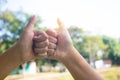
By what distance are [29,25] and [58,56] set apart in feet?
0.58

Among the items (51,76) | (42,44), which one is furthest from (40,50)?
(51,76)

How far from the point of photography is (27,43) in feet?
3.37

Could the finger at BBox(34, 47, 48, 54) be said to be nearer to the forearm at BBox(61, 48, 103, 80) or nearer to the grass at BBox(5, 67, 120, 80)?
the forearm at BBox(61, 48, 103, 80)

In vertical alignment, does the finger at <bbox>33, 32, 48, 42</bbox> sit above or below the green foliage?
below

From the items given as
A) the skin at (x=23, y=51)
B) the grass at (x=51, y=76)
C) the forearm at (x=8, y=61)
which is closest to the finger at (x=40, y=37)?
the skin at (x=23, y=51)

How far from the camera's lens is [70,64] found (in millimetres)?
938

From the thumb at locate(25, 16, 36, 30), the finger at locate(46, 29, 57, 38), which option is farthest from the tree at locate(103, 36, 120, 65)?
the thumb at locate(25, 16, 36, 30)

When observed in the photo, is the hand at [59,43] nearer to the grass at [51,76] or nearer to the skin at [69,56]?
the skin at [69,56]

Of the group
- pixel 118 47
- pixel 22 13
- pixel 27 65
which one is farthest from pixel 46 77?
pixel 118 47

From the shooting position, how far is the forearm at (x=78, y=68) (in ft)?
2.85

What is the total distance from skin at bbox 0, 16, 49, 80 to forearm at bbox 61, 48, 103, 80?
158 mm

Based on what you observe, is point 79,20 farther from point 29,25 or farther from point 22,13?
point 29,25

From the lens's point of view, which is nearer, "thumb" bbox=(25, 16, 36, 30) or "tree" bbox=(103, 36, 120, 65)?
"thumb" bbox=(25, 16, 36, 30)

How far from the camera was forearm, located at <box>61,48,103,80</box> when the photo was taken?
0.87 metres
